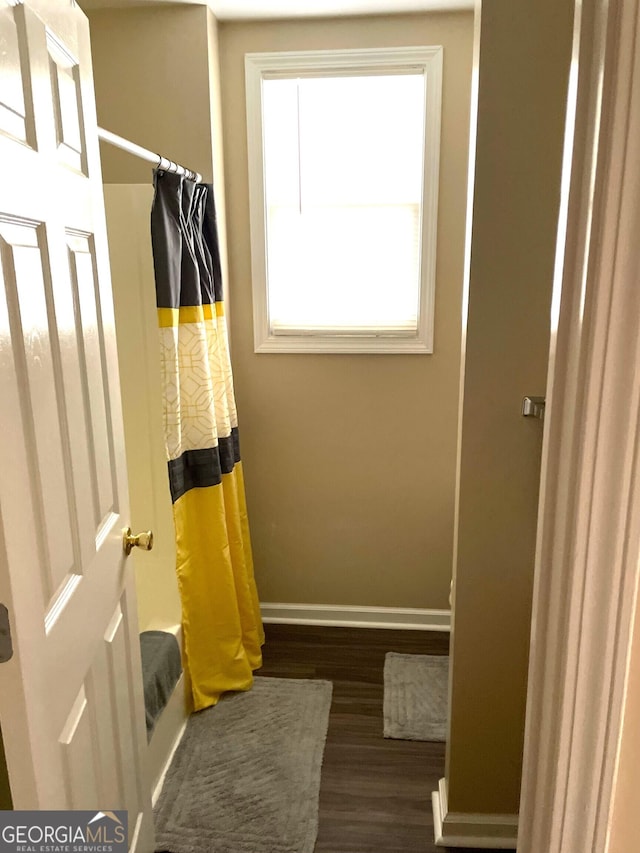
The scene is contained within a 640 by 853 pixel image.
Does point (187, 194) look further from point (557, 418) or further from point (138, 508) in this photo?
point (557, 418)

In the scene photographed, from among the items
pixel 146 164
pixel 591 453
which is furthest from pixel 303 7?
pixel 591 453

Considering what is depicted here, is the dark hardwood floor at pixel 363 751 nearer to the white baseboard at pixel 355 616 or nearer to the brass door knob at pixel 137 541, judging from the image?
the white baseboard at pixel 355 616

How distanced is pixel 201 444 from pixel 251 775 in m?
1.11

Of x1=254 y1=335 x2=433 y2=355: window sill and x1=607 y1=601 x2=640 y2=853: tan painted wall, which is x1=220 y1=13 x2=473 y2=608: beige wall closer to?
x1=254 y1=335 x2=433 y2=355: window sill

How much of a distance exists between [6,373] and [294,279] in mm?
1962

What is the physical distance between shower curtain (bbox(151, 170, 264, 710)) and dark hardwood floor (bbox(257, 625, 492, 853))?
0.34 m

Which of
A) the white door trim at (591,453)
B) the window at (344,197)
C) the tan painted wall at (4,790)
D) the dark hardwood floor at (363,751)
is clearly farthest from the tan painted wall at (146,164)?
the white door trim at (591,453)

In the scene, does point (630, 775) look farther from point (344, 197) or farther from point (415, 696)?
point (344, 197)

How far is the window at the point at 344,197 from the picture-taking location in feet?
8.55

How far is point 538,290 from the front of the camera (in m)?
1.61

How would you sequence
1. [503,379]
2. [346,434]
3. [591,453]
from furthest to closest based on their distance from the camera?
[346,434] → [503,379] → [591,453]

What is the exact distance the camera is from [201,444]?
2.30 metres

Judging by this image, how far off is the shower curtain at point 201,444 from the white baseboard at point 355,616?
404mm

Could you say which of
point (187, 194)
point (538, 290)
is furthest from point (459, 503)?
point (187, 194)
